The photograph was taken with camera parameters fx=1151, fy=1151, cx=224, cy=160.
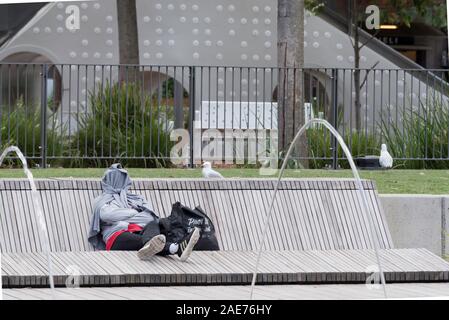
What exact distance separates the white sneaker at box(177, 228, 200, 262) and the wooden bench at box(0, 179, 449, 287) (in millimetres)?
65

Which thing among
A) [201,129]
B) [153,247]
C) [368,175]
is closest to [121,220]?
[153,247]

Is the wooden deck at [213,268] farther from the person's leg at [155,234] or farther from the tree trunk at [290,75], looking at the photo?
the tree trunk at [290,75]

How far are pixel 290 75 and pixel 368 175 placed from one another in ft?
8.77

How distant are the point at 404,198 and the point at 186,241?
2239 mm

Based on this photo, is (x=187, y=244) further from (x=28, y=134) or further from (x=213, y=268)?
(x=28, y=134)

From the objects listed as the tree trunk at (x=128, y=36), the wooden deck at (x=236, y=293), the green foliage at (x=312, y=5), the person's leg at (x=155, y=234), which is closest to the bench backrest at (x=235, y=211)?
the person's leg at (x=155, y=234)

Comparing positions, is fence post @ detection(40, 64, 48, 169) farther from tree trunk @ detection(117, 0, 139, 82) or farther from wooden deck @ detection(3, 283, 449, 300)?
wooden deck @ detection(3, 283, 449, 300)

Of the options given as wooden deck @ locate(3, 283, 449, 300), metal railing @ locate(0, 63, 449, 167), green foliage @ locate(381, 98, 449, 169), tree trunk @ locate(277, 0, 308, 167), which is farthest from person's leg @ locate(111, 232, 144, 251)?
green foliage @ locate(381, 98, 449, 169)

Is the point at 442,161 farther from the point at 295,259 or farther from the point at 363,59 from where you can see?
the point at 363,59

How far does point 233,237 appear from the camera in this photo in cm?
775

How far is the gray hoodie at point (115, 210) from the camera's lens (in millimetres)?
7332

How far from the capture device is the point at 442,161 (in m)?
13.0

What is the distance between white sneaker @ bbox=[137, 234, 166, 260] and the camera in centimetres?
671
